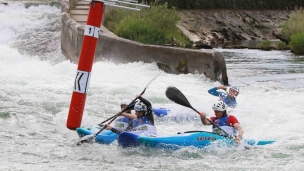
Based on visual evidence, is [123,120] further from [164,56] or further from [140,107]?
[164,56]

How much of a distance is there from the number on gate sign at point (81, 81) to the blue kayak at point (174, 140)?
109 cm

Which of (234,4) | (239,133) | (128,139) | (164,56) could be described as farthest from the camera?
(234,4)

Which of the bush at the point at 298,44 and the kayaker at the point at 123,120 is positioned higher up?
the bush at the point at 298,44

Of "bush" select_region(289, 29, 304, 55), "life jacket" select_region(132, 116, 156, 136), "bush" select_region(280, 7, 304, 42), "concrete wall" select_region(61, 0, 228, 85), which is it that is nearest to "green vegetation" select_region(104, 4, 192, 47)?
"concrete wall" select_region(61, 0, 228, 85)

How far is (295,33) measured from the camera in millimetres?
26297

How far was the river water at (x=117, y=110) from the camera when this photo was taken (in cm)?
833

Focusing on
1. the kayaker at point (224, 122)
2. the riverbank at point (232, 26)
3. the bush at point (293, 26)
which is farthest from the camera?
the riverbank at point (232, 26)

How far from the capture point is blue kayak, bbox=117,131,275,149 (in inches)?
337

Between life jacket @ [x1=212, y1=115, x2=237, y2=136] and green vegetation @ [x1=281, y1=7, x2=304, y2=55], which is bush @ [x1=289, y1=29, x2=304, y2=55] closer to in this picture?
green vegetation @ [x1=281, y1=7, x2=304, y2=55]

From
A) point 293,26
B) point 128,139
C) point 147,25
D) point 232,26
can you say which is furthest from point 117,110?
point 232,26

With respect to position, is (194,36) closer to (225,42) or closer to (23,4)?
(225,42)

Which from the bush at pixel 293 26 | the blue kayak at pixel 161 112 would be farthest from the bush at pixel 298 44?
the blue kayak at pixel 161 112

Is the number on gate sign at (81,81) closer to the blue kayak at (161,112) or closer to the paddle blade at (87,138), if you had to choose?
the paddle blade at (87,138)

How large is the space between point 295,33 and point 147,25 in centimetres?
964
